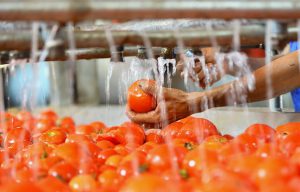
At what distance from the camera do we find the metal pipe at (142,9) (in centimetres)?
119

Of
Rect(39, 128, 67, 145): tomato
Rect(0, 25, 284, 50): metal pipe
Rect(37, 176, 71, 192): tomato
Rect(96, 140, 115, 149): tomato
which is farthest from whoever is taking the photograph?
Rect(39, 128, 67, 145): tomato

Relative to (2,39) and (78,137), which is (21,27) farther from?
(78,137)

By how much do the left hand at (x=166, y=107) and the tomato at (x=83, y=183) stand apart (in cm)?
126

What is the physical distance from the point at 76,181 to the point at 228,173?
0.48 metres

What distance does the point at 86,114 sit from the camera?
5.05m

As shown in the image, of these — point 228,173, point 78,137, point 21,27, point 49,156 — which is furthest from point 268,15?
point 78,137

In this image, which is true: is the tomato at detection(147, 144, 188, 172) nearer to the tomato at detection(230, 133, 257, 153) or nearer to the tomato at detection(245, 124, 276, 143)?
the tomato at detection(230, 133, 257, 153)

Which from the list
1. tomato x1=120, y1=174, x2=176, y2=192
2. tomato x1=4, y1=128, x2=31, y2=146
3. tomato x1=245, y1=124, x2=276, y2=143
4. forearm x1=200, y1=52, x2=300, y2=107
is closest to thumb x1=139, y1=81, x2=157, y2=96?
forearm x1=200, y1=52, x2=300, y2=107

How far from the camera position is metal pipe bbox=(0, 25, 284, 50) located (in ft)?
4.99

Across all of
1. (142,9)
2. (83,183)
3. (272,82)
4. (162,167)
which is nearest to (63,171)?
(83,183)

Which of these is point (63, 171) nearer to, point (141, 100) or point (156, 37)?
point (156, 37)

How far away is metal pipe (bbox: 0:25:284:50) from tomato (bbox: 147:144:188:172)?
39cm

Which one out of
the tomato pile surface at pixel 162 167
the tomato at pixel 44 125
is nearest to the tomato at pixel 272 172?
the tomato pile surface at pixel 162 167

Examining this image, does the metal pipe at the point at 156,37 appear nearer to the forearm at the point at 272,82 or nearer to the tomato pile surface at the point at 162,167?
the tomato pile surface at the point at 162,167
